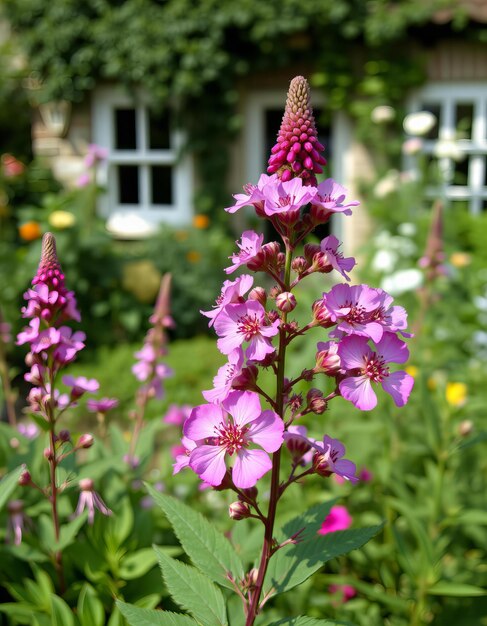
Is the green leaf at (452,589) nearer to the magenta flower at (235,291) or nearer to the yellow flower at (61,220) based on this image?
the magenta flower at (235,291)

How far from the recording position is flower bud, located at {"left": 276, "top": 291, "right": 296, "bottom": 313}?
100 cm

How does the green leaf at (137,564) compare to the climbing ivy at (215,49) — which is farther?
the climbing ivy at (215,49)

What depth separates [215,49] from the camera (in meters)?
6.70

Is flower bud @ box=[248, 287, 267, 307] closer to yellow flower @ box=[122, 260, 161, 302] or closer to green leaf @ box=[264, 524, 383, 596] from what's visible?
→ green leaf @ box=[264, 524, 383, 596]

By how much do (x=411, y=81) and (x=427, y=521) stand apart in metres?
5.59

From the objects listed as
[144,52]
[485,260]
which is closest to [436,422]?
[485,260]

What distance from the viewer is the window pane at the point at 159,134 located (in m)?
7.46

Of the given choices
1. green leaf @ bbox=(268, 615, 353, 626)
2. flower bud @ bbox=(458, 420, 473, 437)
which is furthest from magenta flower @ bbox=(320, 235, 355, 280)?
flower bud @ bbox=(458, 420, 473, 437)

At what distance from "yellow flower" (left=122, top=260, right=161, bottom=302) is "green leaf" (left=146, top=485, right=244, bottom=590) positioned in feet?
16.0

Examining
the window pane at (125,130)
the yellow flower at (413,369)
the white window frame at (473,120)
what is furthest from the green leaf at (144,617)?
the window pane at (125,130)

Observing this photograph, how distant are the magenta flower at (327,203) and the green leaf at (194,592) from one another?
0.60 metres

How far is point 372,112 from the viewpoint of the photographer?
672 centimetres

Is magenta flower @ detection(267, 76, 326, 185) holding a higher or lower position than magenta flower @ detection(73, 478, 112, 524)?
higher

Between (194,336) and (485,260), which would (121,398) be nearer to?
(194,336)
